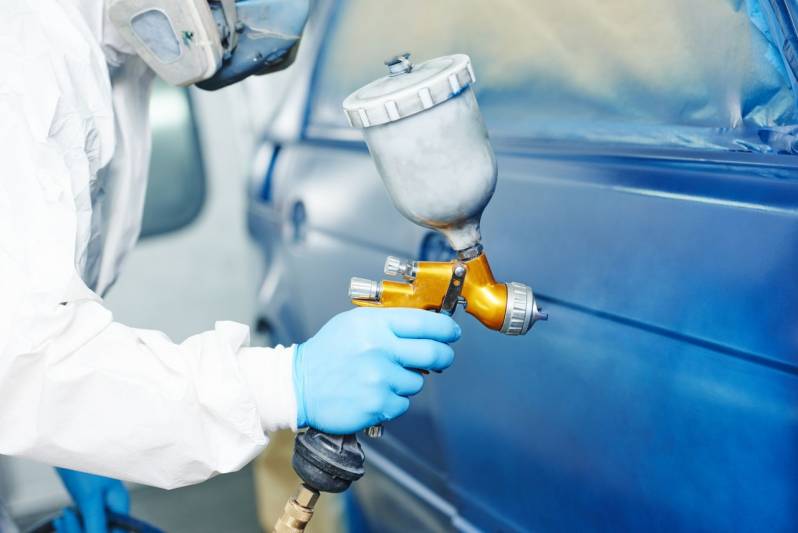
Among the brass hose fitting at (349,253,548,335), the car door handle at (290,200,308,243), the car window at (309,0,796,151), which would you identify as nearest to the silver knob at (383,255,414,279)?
the brass hose fitting at (349,253,548,335)

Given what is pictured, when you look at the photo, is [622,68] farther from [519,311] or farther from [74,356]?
[74,356]

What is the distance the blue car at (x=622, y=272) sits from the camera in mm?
1071

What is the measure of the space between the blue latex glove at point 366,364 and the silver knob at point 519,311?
0.25ft

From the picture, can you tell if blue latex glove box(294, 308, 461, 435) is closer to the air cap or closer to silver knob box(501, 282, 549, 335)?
silver knob box(501, 282, 549, 335)

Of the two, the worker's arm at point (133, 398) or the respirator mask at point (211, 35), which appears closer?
the worker's arm at point (133, 398)

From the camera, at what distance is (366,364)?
3.69 ft

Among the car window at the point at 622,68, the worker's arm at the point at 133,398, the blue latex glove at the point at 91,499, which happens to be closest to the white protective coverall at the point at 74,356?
the worker's arm at the point at 133,398

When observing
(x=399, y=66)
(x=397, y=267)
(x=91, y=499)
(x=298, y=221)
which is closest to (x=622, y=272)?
(x=397, y=267)

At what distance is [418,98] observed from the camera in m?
0.97

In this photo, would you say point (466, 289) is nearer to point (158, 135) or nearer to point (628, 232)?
point (628, 232)

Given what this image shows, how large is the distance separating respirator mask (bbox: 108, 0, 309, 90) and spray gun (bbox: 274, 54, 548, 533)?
14.8 inches

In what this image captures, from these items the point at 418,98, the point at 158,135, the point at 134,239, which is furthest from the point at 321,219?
the point at 158,135

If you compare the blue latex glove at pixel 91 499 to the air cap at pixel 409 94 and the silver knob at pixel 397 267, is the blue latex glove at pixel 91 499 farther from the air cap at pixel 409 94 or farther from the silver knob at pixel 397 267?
the air cap at pixel 409 94

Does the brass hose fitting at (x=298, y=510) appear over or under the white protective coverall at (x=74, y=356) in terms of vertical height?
under
